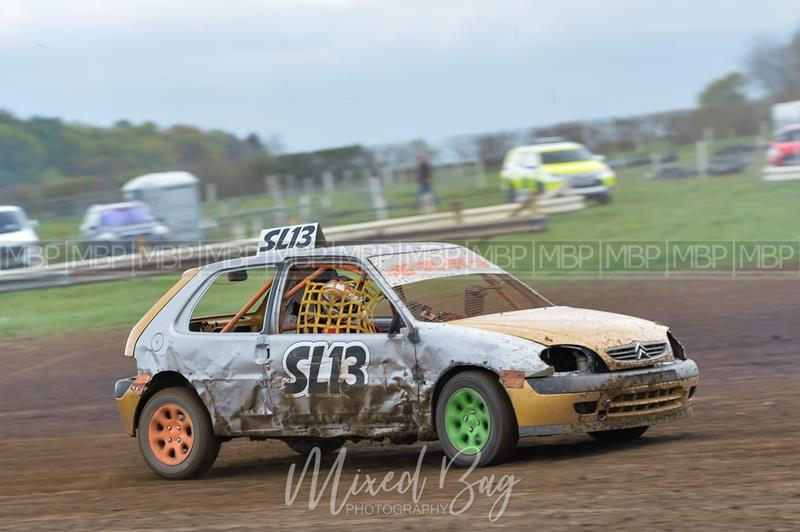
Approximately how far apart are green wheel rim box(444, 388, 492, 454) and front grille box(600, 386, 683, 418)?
2.29ft

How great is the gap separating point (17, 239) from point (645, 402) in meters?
18.6

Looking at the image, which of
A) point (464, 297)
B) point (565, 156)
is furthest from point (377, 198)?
point (464, 297)

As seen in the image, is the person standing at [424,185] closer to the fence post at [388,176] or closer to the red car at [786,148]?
the fence post at [388,176]

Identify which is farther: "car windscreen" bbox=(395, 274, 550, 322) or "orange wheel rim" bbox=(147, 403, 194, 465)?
"orange wheel rim" bbox=(147, 403, 194, 465)

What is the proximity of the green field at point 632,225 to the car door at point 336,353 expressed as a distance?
1104 centimetres

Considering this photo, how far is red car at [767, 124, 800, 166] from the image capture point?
85.4ft

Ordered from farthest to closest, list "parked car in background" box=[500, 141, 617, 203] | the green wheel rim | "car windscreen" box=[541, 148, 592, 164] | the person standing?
1. "car windscreen" box=[541, 148, 592, 164]
2. the person standing
3. "parked car in background" box=[500, 141, 617, 203]
4. the green wheel rim

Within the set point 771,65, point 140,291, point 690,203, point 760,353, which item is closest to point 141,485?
point 760,353

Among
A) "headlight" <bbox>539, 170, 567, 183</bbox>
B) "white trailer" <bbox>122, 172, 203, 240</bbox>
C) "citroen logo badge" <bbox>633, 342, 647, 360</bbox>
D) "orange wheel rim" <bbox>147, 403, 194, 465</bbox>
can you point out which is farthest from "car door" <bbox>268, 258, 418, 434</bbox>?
"headlight" <bbox>539, 170, 567, 183</bbox>

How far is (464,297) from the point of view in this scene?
7.57 meters

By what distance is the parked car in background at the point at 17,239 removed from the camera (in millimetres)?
22078

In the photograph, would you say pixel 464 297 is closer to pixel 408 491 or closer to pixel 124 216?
pixel 408 491

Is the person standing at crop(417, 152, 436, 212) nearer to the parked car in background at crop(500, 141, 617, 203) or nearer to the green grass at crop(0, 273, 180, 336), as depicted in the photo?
the parked car in background at crop(500, 141, 617, 203)

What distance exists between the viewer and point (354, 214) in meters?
26.5
